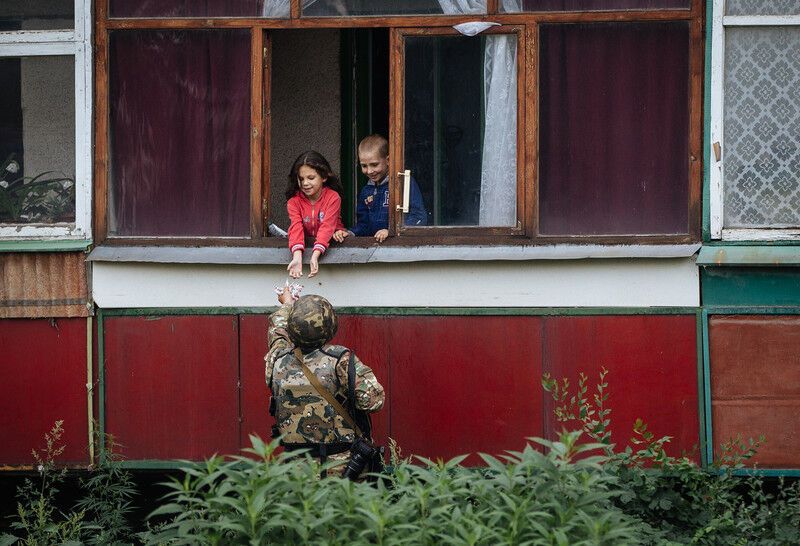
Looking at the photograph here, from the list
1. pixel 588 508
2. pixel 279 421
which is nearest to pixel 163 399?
pixel 279 421

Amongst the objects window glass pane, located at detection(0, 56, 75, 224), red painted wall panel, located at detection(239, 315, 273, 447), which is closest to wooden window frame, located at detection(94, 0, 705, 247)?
window glass pane, located at detection(0, 56, 75, 224)

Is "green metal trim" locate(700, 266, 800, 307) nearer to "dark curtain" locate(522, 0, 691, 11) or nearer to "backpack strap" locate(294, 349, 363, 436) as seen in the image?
"dark curtain" locate(522, 0, 691, 11)

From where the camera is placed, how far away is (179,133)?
7004mm

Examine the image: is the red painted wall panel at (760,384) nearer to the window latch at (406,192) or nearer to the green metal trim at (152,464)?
the window latch at (406,192)

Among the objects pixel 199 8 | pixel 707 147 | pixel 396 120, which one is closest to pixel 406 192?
pixel 396 120

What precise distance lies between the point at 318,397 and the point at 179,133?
214 centimetres

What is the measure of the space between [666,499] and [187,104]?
339 cm

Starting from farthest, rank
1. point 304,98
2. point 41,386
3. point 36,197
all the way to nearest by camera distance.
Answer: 1. point 304,98
2. point 36,197
3. point 41,386

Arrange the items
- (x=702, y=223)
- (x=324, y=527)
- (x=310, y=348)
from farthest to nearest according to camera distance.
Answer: (x=702, y=223) < (x=310, y=348) < (x=324, y=527)

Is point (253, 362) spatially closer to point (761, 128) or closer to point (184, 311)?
point (184, 311)

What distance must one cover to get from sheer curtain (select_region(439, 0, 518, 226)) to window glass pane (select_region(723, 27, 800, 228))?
1154 millimetres

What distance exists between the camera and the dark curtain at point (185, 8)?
690 centimetres

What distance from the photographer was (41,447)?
22.8 ft

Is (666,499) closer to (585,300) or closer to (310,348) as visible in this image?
(585,300)
